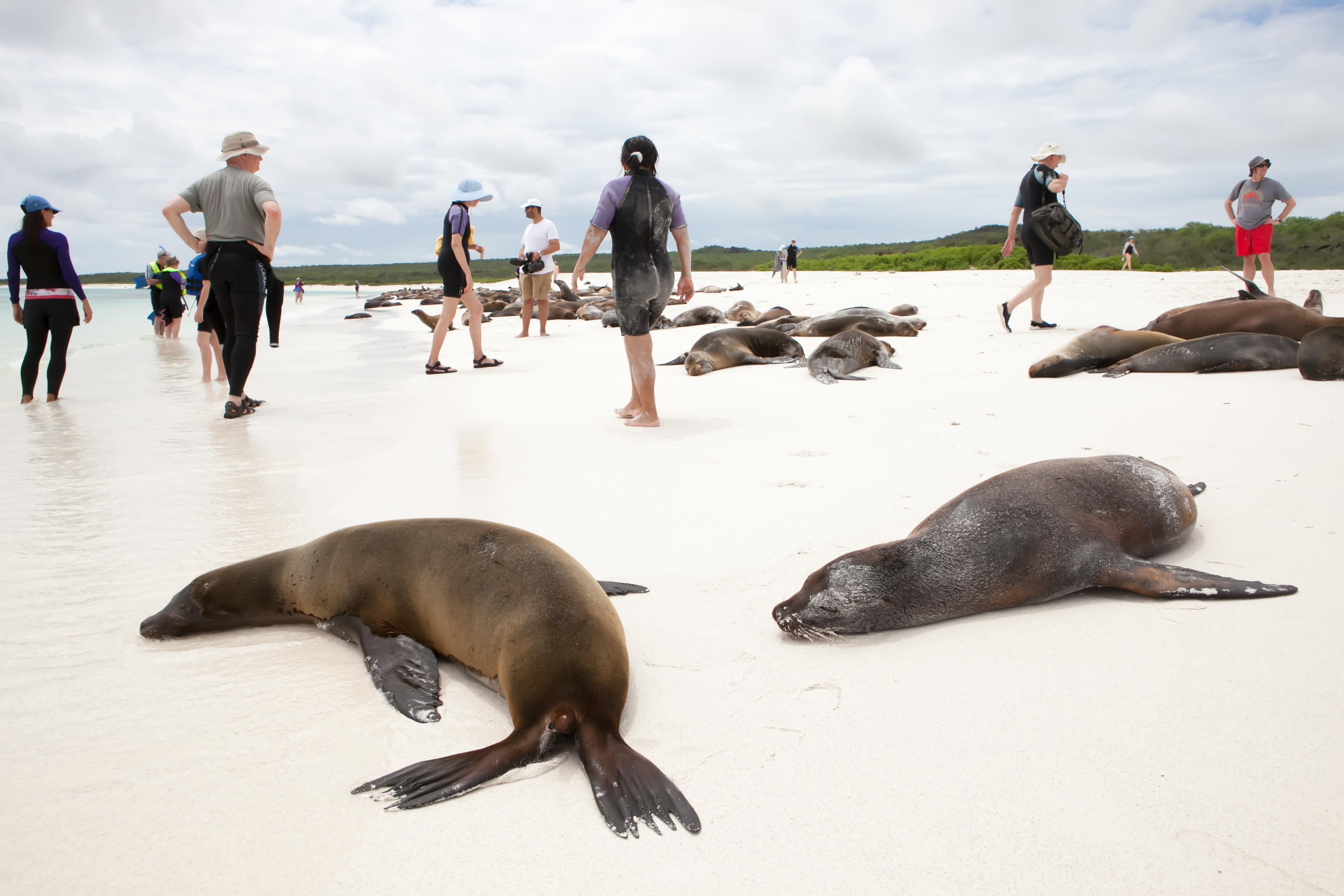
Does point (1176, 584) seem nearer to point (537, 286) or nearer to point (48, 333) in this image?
point (48, 333)

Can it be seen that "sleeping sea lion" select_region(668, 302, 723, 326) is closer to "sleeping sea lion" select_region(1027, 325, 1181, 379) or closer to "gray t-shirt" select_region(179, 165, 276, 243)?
"sleeping sea lion" select_region(1027, 325, 1181, 379)

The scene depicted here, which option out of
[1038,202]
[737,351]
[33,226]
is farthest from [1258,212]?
[33,226]

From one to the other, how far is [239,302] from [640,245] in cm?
355

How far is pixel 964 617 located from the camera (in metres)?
2.78

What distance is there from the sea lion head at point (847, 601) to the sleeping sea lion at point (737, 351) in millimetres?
6380

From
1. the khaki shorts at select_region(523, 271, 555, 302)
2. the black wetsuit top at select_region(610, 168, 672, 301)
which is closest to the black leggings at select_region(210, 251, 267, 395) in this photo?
the black wetsuit top at select_region(610, 168, 672, 301)

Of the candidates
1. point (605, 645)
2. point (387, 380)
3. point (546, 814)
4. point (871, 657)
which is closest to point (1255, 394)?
point (871, 657)

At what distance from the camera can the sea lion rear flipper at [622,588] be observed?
9.65 feet

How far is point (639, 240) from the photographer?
5961 millimetres

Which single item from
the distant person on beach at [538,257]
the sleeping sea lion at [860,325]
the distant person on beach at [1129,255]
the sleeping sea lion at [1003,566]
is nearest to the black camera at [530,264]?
the distant person on beach at [538,257]

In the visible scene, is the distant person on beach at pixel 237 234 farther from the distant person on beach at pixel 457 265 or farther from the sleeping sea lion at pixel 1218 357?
the sleeping sea lion at pixel 1218 357

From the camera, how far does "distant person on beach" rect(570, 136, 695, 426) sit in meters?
5.88

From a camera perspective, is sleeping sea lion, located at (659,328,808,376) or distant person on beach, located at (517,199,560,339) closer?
sleeping sea lion, located at (659,328,808,376)

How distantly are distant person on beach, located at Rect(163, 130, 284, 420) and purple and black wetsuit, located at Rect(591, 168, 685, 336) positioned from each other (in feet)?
9.40
